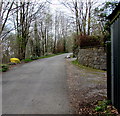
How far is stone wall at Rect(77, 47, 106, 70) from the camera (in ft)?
31.8

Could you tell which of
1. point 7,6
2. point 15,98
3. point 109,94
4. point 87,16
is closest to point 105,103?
point 109,94

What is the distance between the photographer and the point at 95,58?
10102 mm

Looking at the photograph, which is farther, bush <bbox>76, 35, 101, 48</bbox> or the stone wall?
bush <bbox>76, 35, 101, 48</bbox>

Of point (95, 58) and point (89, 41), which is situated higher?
point (89, 41)

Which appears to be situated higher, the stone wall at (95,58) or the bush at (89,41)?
the bush at (89,41)

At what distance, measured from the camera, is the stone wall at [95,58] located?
9680mm

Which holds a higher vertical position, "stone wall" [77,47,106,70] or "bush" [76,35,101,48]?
"bush" [76,35,101,48]

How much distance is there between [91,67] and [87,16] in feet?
24.4

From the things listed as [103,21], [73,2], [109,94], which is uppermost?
[73,2]

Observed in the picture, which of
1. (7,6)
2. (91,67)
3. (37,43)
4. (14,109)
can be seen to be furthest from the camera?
(37,43)

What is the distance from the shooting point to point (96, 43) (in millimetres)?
10867

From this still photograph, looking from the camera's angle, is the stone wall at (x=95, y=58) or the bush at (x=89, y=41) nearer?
the stone wall at (x=95, y=58)

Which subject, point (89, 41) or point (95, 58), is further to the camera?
point (89, 41)

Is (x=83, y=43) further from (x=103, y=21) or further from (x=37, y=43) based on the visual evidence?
(x=37, y=43)
